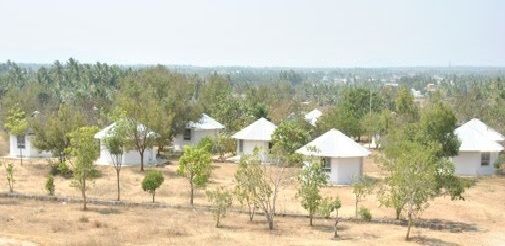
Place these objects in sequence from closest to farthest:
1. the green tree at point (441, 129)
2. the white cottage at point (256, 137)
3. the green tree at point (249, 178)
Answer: the green tree at point (249, 178)
the green tree at point (441, 129)
the white cottage at point (256, 137)

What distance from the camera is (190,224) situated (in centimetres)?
2672

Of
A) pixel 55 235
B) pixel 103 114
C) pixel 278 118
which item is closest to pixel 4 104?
pixel 103 114

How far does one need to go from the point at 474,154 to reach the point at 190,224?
23.9 m

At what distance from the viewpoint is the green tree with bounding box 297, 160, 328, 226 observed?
2709 cm

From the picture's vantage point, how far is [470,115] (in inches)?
2817

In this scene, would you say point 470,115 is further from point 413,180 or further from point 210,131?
point 413,180

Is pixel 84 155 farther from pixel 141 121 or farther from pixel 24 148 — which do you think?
pixel 24 148

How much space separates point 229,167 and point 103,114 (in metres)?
12.9

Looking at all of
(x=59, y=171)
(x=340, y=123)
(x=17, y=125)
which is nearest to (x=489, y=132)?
(x=340, y=123)

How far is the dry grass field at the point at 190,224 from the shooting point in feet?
78.8

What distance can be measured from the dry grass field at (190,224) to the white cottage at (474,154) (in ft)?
23.6

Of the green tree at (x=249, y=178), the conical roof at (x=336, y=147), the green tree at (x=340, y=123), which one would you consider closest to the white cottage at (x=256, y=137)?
the green tree at (x=340, y=123)

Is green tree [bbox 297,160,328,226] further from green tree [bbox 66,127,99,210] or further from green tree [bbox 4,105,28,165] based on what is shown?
green tree [bbox 4,105,28,165]

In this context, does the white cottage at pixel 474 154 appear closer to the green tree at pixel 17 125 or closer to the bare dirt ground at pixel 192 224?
the bare dirt ground at pixel 192 224
